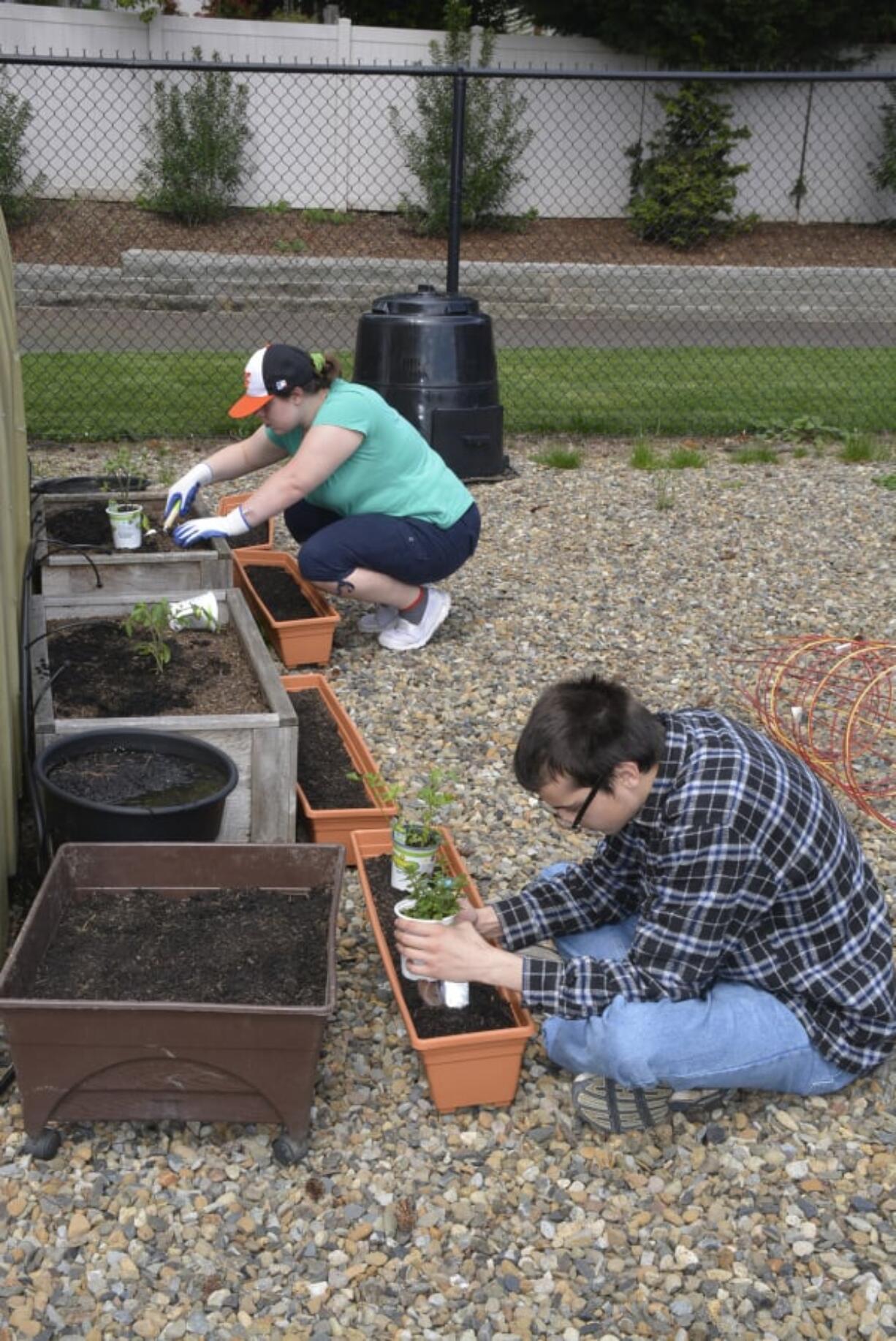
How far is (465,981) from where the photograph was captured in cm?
248

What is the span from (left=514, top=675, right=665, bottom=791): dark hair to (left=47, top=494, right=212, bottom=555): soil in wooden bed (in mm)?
2631

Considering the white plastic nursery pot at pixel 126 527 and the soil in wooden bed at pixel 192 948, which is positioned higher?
the white plastic nursery pot at pixel 126 527

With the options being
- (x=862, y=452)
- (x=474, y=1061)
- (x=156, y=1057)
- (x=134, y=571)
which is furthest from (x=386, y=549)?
(x=862, y=452)

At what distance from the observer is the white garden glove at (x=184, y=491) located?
4.62m

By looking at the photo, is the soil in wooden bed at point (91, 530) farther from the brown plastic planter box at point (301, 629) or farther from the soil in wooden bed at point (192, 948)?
the soil in wooden bed at point (192, 948)

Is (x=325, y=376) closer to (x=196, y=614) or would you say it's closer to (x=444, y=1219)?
(x=196, y=614)

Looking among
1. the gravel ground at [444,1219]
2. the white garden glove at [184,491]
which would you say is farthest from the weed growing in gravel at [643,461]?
the gravel ground at [444,1219]

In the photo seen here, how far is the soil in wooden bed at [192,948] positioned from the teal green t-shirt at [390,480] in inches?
85.1

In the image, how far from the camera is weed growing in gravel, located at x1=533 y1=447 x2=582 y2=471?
7352 mm

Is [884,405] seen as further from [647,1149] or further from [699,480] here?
[647,1149]

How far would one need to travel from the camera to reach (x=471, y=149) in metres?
14.0

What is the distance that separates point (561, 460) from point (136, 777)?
4750 mm

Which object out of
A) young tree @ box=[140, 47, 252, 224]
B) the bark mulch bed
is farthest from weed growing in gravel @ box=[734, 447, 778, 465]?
young tree @ box=[140, 47, 252, 224]

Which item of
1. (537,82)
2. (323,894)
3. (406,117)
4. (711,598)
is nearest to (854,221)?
(537,82)
